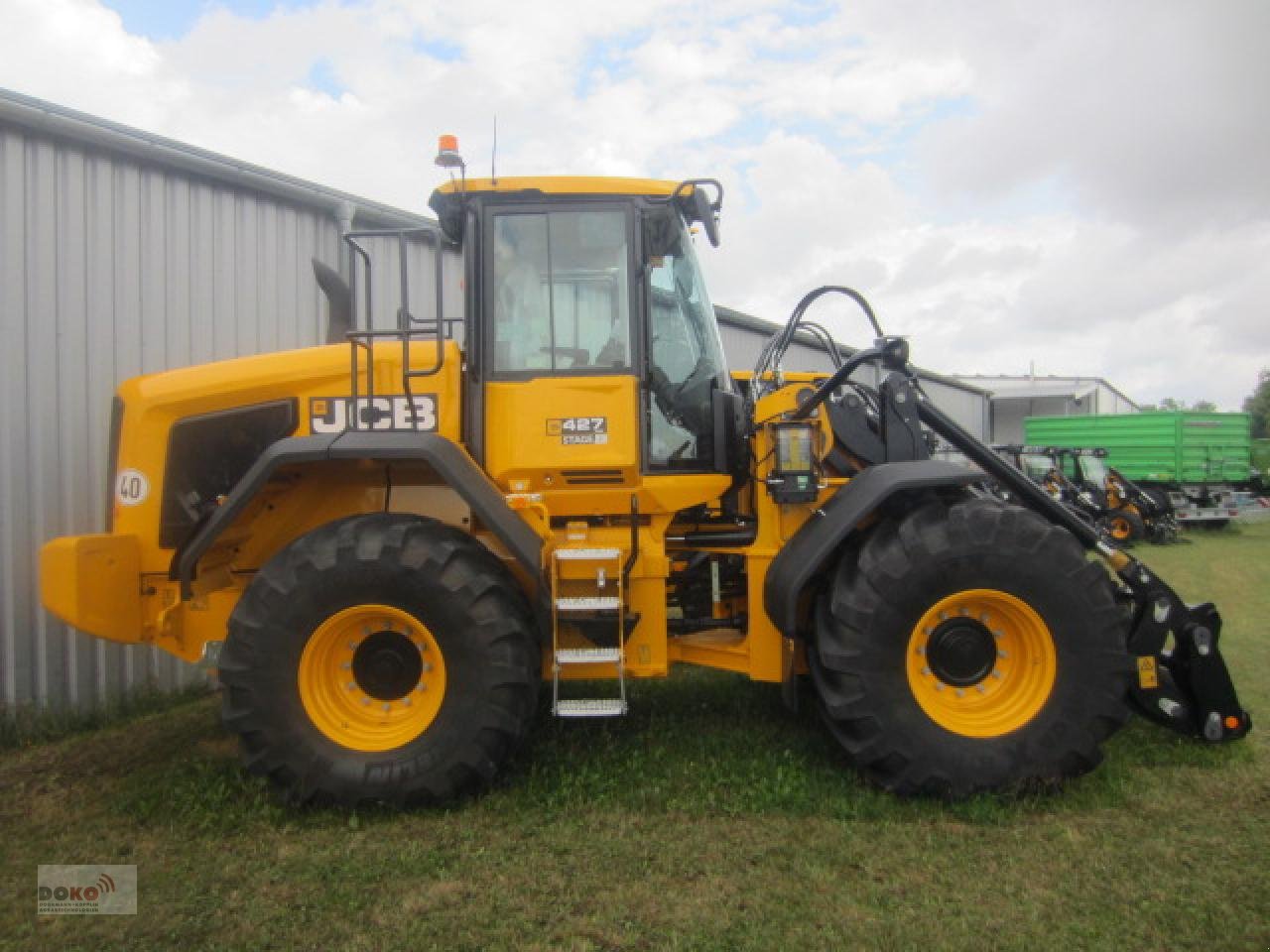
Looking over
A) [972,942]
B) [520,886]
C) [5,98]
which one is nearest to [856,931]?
[972,942]

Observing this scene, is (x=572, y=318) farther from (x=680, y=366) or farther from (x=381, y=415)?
(x=381, y=415)

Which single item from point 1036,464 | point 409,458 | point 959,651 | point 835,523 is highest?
point 1036,464

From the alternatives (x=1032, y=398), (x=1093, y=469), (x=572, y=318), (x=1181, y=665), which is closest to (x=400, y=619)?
(x=572, y=318)

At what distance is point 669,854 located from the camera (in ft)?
11.2

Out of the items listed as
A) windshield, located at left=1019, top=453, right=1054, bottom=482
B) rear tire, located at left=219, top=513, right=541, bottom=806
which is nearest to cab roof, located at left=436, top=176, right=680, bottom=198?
rear tire, located at left=219, top=513, right=541, bottom=806

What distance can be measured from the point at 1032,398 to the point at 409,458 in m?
39.1

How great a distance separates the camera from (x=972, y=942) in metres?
2.79

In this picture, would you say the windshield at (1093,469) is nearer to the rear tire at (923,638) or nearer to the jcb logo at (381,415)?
the rear tire at (923,638)

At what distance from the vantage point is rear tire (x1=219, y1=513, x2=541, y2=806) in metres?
3.79

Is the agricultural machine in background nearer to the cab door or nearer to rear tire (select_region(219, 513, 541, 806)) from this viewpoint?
the cab door

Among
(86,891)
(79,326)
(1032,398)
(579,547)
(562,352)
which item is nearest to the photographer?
(86,891)

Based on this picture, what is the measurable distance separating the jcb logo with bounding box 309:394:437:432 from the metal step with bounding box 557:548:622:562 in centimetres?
90

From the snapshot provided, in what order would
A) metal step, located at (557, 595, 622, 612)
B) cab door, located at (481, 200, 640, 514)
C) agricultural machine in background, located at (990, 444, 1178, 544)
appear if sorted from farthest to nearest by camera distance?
agricultural machine in background, located at (990, 444, 1178, 544)
cab door, located at (481, 200, 640, 514)
metal step, located at (557, 595, 622, 612)

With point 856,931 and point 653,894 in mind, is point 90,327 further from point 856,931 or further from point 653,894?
point 856,931
